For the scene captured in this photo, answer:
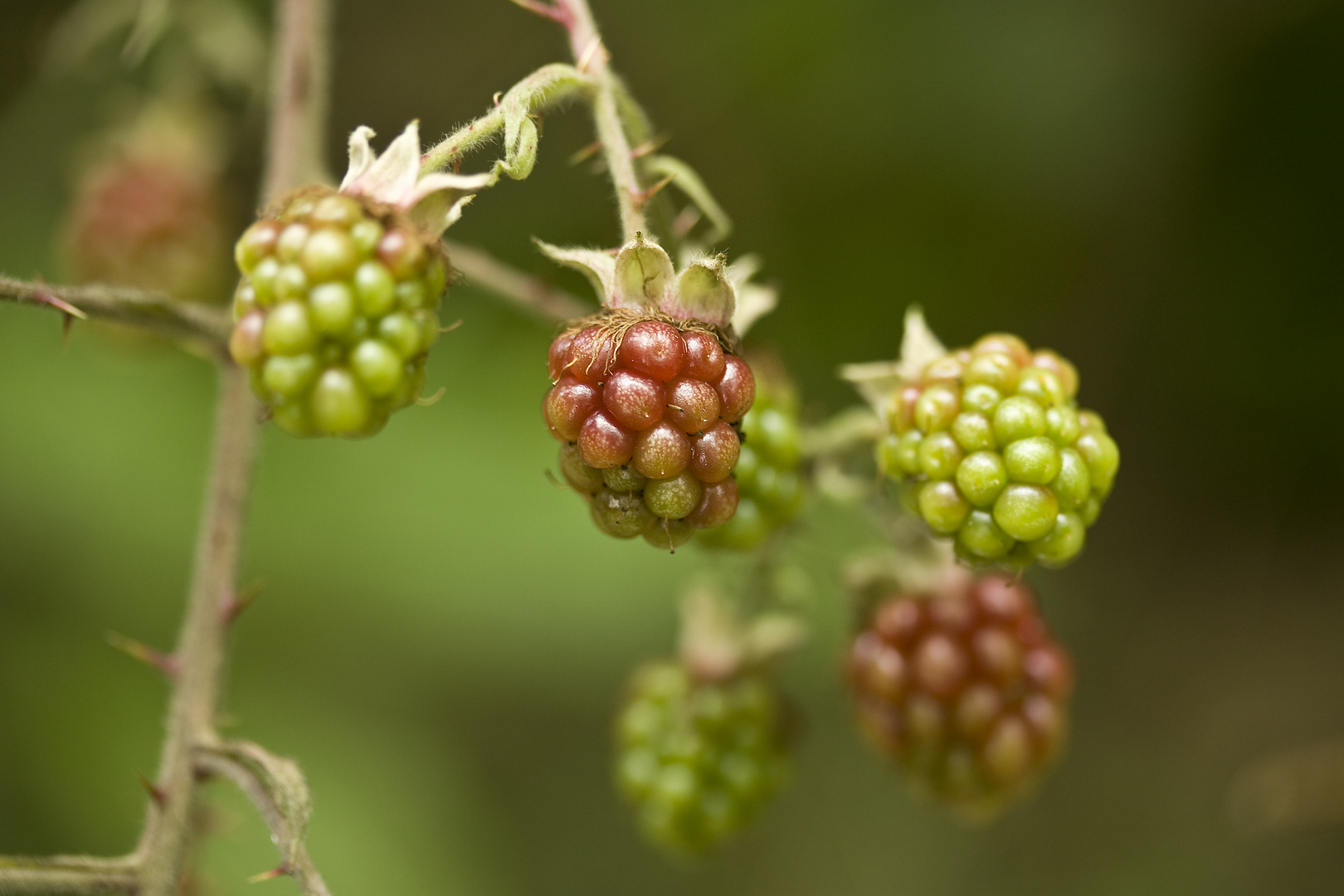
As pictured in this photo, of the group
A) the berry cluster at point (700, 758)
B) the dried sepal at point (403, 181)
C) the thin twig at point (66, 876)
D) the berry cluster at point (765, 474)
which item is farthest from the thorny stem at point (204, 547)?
the berry cluster at point (700, 758)

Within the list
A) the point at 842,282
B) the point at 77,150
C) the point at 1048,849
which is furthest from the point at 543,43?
the point at 1048,849

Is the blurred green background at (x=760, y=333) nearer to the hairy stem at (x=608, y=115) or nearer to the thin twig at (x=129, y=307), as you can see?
the thin twig at (x=129, y=307)

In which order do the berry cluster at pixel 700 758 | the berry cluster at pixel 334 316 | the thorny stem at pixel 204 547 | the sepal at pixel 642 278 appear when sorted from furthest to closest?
the berry cluster at pixel 700 758 < the thorny stem at pixel 204 547 < the sepal at pixel 642 278 < the berry cluster at pixel 334 316

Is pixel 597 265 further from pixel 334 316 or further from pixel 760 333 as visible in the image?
pixel 760 333

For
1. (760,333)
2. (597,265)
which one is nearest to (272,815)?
(597,265)

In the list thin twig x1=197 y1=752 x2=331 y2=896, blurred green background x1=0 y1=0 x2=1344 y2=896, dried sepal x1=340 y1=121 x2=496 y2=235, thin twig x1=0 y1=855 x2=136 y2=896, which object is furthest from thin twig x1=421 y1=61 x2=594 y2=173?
blurred green background x1=0 y1=0 x2=1344 y2=896

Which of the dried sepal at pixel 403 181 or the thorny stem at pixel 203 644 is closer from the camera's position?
the dried sepal at pixel 403 181

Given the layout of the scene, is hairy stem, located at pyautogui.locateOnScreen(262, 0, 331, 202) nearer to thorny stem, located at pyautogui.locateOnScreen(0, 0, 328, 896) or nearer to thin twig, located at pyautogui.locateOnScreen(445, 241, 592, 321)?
thorny stem, located at pyautogui.locateOnScreen(0, 0, 328, 896)
